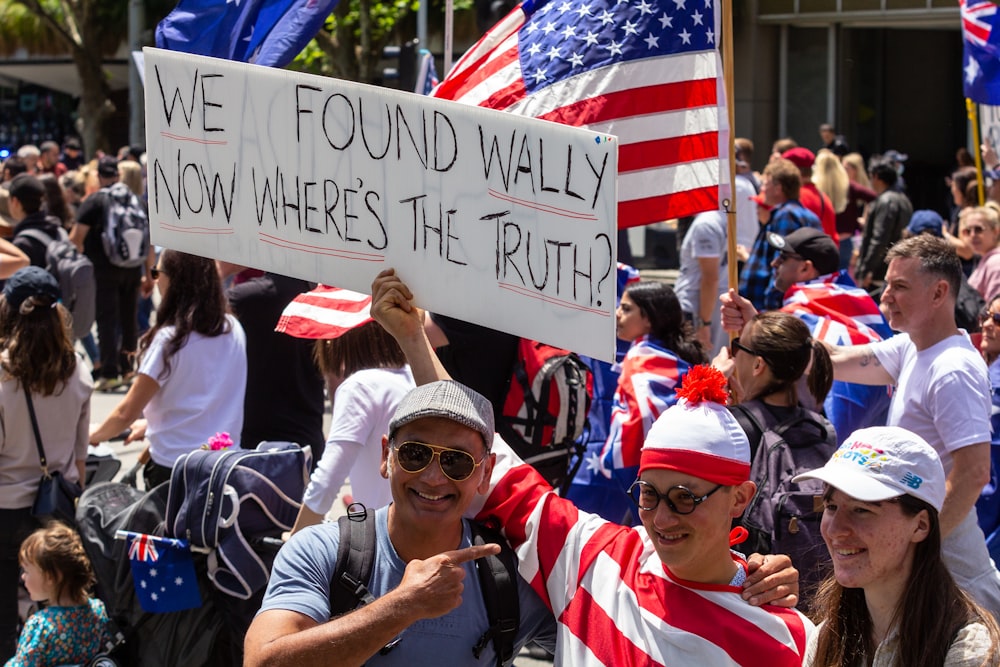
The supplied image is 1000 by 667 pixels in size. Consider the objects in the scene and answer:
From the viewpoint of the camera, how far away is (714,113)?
4129 mm

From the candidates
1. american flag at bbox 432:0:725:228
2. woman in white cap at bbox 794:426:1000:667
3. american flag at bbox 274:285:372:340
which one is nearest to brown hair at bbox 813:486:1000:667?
woman in white cap at bbox 794:426:1000:667

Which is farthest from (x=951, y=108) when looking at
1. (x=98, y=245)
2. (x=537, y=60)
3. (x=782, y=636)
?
(x=782, y=636)

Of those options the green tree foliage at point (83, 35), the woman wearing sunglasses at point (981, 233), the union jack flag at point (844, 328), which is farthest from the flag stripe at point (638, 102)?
the green tree foliage at point (83, 35)

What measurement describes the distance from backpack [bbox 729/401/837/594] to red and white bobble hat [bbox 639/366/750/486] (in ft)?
2.98

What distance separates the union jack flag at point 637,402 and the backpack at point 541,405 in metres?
0.23

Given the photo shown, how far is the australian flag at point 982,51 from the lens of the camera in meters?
7.69

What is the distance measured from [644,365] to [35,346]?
2452 millimetres

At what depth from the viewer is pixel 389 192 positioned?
3293 millimetres

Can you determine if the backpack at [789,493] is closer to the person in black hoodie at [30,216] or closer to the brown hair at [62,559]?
the brown hair at [62,559]

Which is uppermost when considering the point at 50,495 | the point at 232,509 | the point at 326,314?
the point at 326,314

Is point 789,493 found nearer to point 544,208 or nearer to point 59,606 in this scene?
point 544,208

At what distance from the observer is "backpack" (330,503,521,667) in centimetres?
281

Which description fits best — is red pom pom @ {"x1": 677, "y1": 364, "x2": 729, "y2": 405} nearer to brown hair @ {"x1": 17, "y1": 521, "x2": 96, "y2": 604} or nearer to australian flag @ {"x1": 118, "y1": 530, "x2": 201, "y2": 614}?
australian flag @ {"x1": 118, "y1": 530, "x2": 201, "y2": 614}

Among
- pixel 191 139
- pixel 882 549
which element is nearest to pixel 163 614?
pixel 191 139
